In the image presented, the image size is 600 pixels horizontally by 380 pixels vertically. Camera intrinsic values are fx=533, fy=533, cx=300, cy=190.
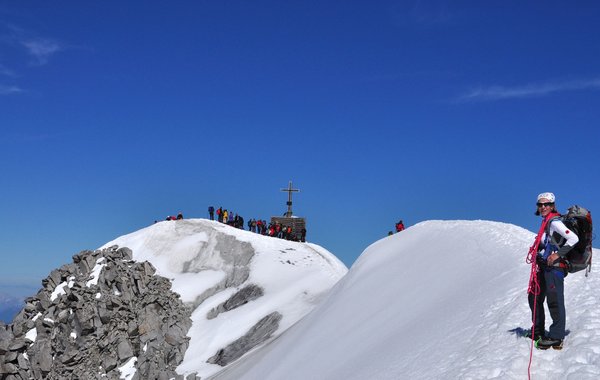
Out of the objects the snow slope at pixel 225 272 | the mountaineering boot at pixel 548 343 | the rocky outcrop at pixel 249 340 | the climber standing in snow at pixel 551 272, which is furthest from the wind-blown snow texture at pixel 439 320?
the snow slope at pixel 225 272

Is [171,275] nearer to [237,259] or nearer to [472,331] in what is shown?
[237,259]

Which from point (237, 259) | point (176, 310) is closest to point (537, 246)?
point (176, 310)

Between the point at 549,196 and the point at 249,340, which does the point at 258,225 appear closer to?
the point at 249,340

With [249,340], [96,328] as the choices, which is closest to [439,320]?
[249,340]

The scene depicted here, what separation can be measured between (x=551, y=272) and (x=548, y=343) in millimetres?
1104

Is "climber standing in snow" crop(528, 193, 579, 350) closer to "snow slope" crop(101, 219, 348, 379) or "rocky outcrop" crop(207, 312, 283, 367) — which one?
"rocky outcrop" crop(207, 312, 283, 367)

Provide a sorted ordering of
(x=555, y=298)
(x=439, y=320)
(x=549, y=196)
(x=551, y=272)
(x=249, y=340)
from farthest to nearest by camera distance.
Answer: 1. (x=249, y=340)
2. (x=439, y=320)
3. (x=549, y=196)
4. (x=551, y=272)
5. (x=555, y=298)

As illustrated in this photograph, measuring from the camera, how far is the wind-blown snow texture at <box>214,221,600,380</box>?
8586 mm

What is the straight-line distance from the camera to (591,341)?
831 centimetres

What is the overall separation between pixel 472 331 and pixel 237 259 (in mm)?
31786

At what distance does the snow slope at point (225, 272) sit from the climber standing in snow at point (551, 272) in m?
22.8

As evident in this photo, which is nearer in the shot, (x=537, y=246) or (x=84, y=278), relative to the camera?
(x=537, y=246)

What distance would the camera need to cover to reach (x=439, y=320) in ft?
40.1

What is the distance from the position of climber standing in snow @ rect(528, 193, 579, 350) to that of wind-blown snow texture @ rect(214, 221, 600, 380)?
0.34 m
